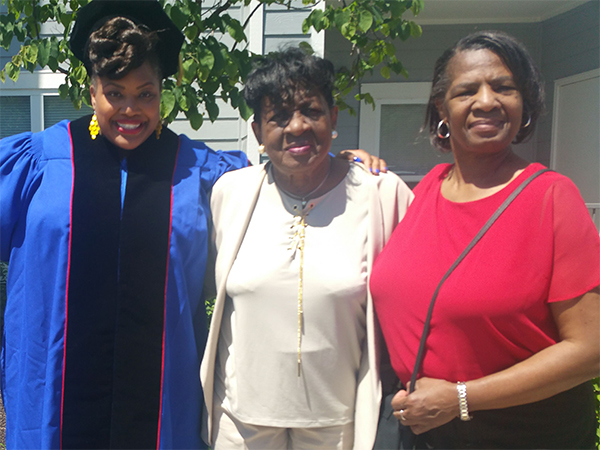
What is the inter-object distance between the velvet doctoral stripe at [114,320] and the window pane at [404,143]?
4.50 m

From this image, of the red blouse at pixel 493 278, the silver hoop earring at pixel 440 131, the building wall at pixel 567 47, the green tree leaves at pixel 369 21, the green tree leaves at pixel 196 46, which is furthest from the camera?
the building wall at pixel 567 47

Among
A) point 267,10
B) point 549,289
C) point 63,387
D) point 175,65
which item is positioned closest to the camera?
point 549,289

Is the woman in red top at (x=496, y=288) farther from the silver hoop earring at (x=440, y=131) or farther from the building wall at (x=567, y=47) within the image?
the building wall at (x=567, y=47)

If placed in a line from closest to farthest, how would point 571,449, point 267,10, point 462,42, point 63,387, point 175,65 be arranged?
point 571,449
point 462,42
point 63,387
point 175,65
point 267,10

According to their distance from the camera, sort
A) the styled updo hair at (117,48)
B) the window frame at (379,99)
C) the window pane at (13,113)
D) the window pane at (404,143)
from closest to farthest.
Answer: the styled updo hair at (117,48)
the window pane at (13,113)
the window frame at (379,99)
the window pane at (404,143)

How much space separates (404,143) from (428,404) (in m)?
4.95

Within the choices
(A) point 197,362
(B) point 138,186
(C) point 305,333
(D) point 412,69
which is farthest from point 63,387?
(D) point 412,69

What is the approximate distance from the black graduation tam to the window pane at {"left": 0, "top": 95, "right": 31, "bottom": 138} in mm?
4022

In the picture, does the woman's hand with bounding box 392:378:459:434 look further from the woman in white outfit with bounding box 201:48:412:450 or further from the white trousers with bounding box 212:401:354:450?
the white trousers with bounding box 212:401:354:450

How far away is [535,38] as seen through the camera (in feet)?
20.1

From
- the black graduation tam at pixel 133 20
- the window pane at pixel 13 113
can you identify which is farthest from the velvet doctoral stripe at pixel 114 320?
the window pane at pixel 13 113

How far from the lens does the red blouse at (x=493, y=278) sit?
5.01ft

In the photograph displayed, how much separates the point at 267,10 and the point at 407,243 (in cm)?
358

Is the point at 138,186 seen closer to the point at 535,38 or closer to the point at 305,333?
the point at 305,333
